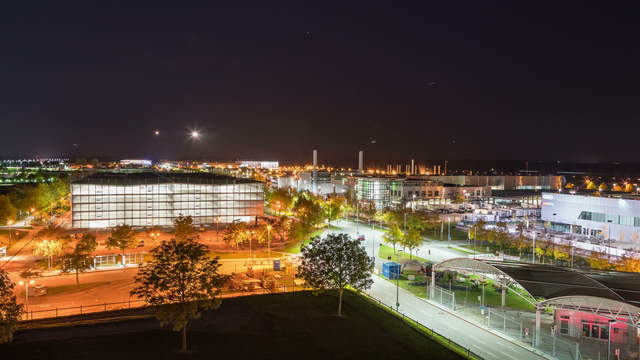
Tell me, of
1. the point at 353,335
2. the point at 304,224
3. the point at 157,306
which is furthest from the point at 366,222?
the point at 157,306

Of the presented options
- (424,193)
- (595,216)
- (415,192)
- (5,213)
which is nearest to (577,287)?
(595,216)

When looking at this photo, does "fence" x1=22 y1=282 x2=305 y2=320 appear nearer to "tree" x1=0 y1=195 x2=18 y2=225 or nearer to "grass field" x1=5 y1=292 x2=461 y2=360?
"grass field" x1=5 y1=292 x2=461 y2=360

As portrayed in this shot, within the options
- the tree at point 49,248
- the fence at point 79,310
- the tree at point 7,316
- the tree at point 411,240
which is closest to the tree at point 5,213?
the tree at point 49,248

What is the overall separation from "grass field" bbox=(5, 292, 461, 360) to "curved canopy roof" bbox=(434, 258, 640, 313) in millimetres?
5081

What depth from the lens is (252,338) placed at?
15773 millimetres

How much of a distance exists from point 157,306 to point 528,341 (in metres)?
13.7

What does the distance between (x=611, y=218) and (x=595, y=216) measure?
1.86 meters

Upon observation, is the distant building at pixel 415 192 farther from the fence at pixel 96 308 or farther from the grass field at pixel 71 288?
the grass field at pixel 71 288

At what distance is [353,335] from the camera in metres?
16.5

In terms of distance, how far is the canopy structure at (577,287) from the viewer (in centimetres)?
1608

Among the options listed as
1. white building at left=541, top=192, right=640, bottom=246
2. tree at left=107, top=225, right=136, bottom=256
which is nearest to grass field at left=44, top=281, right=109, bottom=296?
tree at left=107, top=225, right=136, bottom=256

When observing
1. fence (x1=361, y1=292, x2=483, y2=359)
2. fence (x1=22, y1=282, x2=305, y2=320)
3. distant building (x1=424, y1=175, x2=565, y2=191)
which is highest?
distant building (x1=424, y1=175, x2=565, y2=191)

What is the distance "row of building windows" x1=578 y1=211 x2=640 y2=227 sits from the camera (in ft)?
116

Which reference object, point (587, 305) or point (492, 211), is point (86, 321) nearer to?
point (587, 305)
